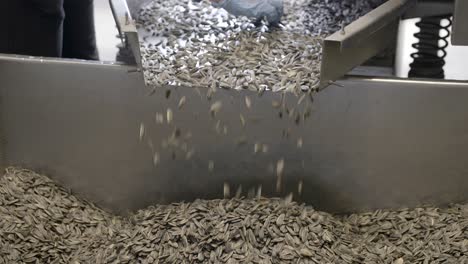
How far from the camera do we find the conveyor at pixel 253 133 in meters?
1.41

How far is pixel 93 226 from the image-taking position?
1519mm

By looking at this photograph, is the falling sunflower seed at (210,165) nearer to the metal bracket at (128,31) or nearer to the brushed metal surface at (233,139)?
the brushed metal surface at (233,139)

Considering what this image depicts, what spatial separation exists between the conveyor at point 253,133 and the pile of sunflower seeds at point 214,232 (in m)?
0.06

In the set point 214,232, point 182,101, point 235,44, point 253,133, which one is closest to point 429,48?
point 235,44

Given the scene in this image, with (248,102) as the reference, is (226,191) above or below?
below

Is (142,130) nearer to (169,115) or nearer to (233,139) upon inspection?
(169,115)

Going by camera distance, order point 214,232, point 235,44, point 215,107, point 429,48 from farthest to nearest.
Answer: point 429,48 < point 235,44 < point 215,107 < point 214,232

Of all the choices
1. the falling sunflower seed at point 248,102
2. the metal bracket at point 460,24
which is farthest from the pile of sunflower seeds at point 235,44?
the metal bracket at point 460,24

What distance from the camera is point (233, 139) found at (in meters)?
1.47

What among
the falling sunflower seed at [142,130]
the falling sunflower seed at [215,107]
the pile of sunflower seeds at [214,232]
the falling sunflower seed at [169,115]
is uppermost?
the falling sunflower seed at [215,107]

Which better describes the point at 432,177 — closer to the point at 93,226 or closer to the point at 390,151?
the point at 390,151

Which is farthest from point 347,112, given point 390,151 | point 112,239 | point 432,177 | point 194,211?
point 112,239

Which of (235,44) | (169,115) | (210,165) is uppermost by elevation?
(235,44)

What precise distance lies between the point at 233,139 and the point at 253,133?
0.16 feet
